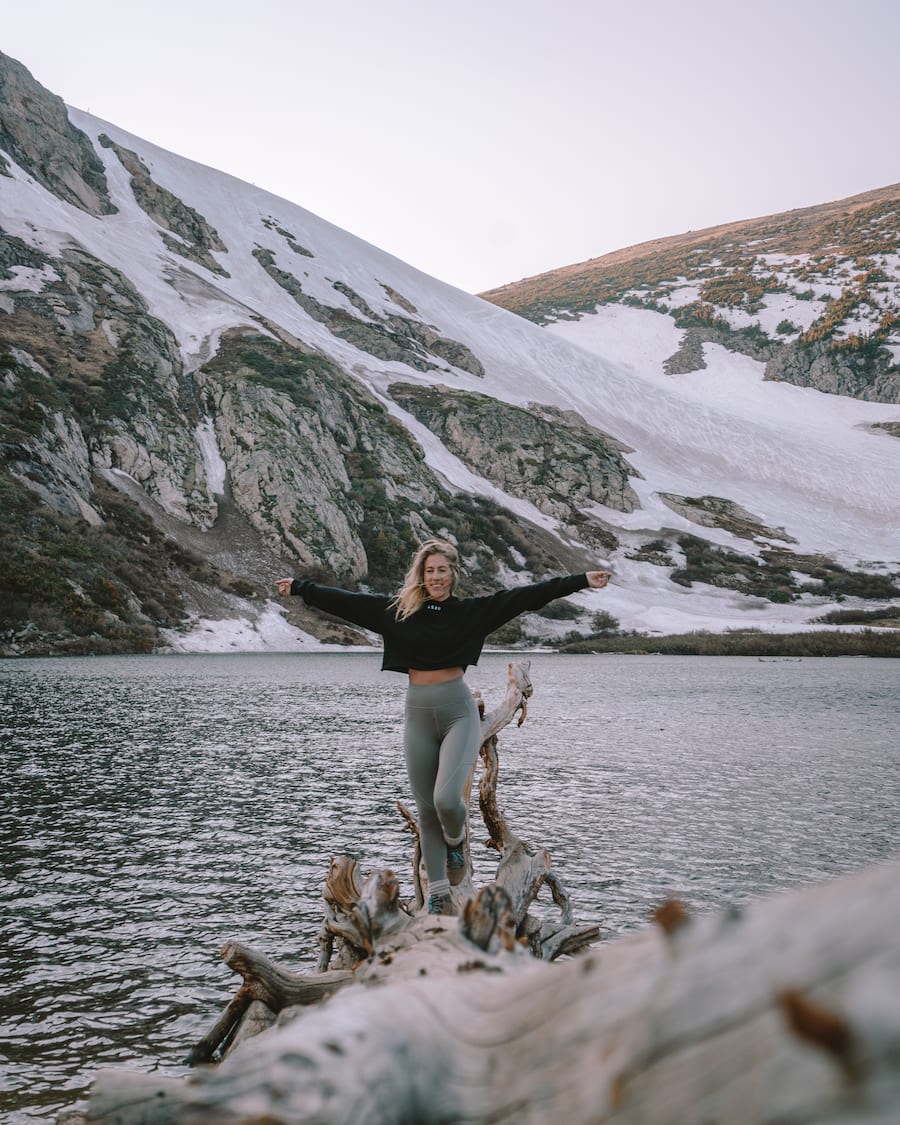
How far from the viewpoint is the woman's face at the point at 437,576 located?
682cm

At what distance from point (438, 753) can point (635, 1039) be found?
5.15 m

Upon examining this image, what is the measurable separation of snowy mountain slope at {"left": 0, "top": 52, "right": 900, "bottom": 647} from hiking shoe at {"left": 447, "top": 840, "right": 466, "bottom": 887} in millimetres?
53417

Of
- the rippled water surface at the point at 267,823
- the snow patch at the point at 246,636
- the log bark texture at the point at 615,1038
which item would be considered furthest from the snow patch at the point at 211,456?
the log bark texture at the point at 615,1038

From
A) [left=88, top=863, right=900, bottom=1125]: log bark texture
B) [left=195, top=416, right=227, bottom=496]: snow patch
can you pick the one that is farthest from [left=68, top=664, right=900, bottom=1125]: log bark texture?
[left=195, top=416, right=227, bottom=496]: snow patch

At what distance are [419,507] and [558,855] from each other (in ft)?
264

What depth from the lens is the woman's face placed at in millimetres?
6816

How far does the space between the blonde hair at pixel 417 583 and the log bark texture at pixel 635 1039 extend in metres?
4.14

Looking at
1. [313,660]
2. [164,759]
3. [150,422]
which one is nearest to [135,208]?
[150,422]

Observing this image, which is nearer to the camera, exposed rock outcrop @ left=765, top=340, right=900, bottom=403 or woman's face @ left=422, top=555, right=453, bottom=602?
woman's face @ left=422, top=555, right=453, bottom=602

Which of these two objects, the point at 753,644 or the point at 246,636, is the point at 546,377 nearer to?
the point at 753,644

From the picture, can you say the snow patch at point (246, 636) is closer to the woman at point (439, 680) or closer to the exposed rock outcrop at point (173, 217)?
the woman at point (439, 680)

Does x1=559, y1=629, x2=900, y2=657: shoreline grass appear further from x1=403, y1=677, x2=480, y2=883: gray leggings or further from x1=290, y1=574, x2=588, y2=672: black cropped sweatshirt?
x1=403, y1=677, x2=480, y2=883: gray leggings

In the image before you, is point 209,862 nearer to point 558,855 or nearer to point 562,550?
point 558,855

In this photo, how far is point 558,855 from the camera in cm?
1219
